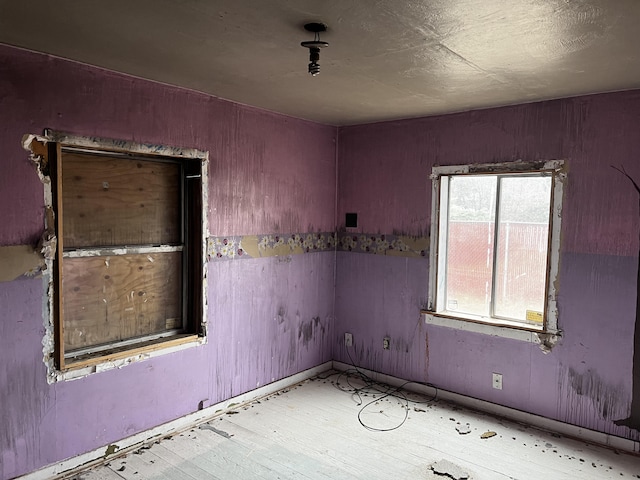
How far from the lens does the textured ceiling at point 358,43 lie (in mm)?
1783

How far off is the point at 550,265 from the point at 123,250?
115 inches

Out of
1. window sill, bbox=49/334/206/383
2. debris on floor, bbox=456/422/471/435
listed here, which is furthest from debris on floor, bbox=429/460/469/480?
window sill, bbox=49/334/206/383

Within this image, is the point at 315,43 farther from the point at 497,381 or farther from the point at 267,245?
the point at 497,381

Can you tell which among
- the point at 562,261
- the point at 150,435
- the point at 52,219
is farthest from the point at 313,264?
the point at 52,219

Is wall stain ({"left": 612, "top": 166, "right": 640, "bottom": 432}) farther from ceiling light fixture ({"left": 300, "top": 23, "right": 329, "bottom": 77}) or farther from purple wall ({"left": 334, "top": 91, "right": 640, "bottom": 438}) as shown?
ceiling light fixture ({"left": 300, "top": 23, "right": 329, "bottom": 77})

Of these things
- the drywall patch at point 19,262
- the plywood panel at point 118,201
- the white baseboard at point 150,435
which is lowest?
the white baseboard at point 150,435

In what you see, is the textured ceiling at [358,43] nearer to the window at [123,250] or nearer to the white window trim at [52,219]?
the white window trim at [52,219]

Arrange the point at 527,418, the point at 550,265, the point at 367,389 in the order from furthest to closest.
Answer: the point at 367,389, the point at 527,418, the point at 550,265

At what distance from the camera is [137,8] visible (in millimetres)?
1810

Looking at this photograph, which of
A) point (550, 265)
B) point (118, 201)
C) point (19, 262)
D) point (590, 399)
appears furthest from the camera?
point (550, 265)

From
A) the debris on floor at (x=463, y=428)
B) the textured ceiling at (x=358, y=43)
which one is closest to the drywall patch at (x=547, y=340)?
the debris on floor at (x=463, y=428)

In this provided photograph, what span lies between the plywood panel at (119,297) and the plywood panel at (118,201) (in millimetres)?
139

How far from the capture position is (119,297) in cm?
298

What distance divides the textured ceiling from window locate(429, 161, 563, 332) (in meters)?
0.66
